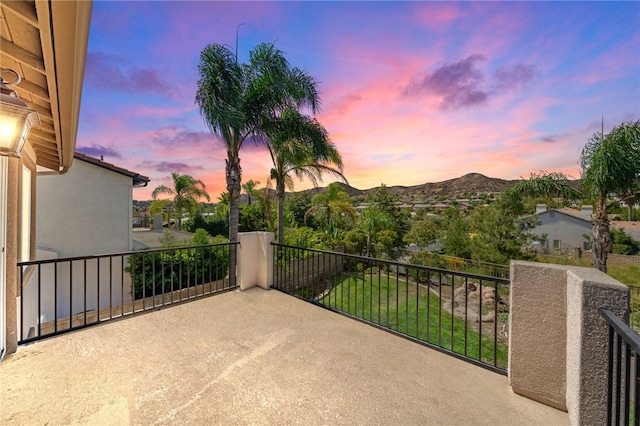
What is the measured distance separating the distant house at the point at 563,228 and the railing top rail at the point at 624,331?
24359mm

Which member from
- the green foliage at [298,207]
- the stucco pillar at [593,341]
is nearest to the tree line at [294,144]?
the green foliage at [298,207]

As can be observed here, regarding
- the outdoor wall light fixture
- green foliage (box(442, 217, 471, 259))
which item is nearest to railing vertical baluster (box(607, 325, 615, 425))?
the outdoor wall light fixture

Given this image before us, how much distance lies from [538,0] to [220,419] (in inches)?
318

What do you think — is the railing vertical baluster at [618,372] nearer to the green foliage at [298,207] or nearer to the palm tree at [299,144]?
the palm tree at [299,144]

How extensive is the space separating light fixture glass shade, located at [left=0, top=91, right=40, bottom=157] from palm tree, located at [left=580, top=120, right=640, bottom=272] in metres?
12.5

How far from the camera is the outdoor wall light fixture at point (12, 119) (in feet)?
5.81

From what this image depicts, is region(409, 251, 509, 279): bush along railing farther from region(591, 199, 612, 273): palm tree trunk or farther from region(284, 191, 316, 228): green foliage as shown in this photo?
region(284, 191, 316, 228): green foliage

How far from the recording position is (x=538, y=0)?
4.99 metres

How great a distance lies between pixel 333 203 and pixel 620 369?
14886 millimetres

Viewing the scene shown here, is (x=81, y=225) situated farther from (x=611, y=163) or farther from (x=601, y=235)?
(x=601, y=235)

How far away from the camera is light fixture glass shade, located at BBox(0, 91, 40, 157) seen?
178cm

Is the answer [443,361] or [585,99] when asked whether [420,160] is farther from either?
[443,361]

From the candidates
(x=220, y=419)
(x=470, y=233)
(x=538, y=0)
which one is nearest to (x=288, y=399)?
(x=220, y=419)

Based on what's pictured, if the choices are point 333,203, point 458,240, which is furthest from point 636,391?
point 458,240
